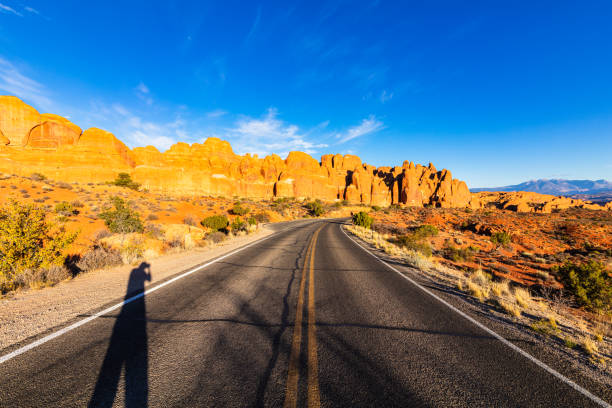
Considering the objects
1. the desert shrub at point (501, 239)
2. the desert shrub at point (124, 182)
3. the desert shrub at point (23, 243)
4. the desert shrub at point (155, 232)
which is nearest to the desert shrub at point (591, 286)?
the desert shrub at point (501, 239)

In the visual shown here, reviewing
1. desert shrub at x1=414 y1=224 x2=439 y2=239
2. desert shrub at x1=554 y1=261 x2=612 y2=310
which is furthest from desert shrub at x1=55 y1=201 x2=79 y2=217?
desert shrub at x1=554 y1=261 x2=612 y2=310

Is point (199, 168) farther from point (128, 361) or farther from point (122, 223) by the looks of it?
point (128, 361)

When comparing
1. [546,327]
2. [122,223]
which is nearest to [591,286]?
[546,327]

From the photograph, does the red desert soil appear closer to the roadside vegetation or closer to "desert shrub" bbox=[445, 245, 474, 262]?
"desert shrub" bbox=[445, 245, 474, 262]

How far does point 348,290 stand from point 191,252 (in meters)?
7.74

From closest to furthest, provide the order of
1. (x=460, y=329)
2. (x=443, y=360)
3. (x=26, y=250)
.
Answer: (x=443, y=360) < (x=460, y=329) < (x=26, y=250)

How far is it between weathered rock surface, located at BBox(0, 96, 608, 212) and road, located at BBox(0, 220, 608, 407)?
63.7 meters

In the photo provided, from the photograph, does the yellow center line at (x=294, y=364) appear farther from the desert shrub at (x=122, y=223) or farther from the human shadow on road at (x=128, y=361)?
the desert shrub at (x=122, y=223)

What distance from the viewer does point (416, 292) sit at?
5.85 m

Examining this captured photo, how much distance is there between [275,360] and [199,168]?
75299mm

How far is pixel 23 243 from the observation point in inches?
222

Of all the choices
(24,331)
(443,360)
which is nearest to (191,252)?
(24,331)

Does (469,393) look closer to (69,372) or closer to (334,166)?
(69,372)

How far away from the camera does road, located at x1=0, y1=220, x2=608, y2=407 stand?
2.30 metres
